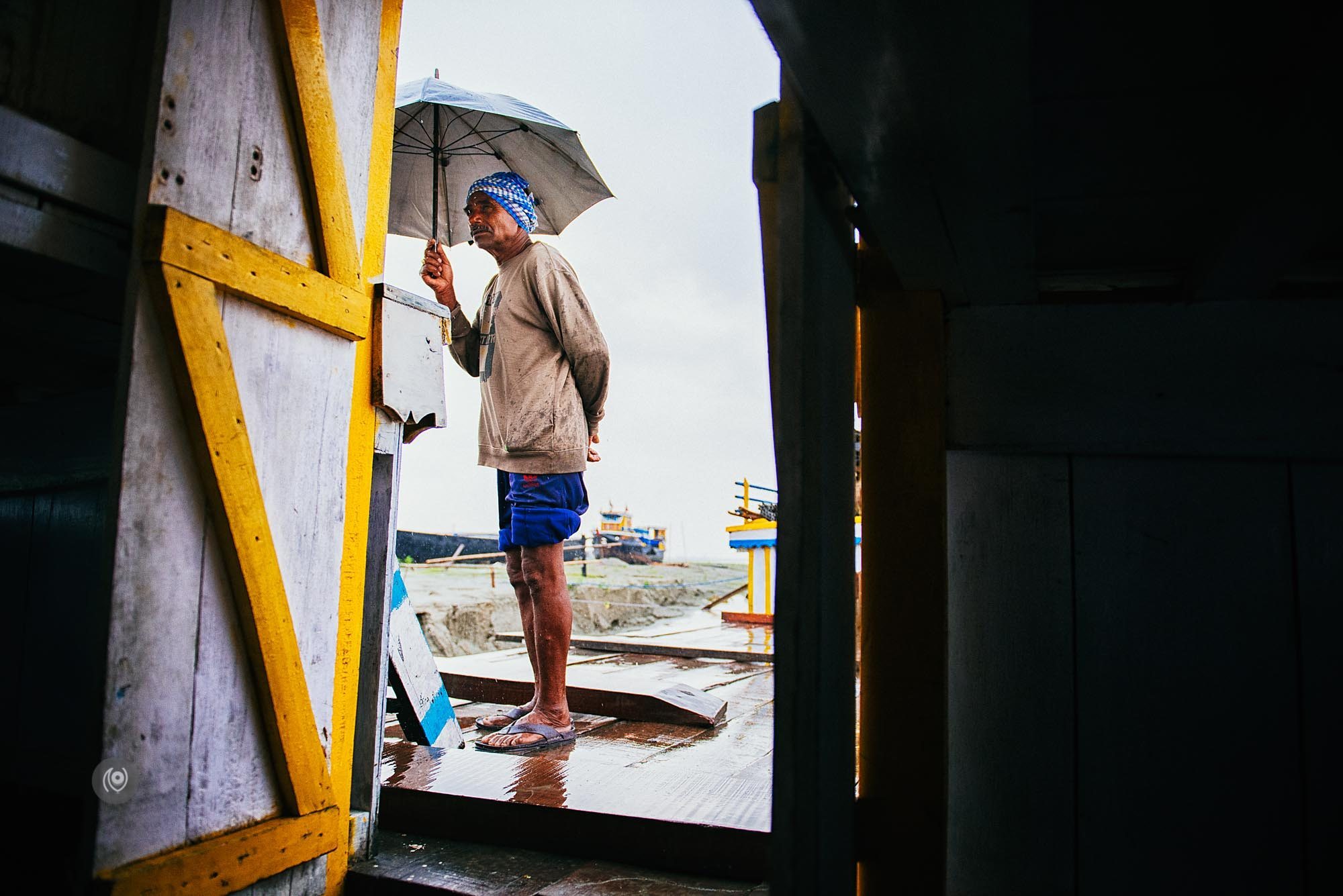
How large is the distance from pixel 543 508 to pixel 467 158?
230 centimetres

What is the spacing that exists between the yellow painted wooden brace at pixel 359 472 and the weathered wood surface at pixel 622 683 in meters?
1.62

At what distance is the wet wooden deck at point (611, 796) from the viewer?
2053mm

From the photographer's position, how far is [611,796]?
2.27 meters

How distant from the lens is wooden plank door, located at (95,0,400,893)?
1.60m

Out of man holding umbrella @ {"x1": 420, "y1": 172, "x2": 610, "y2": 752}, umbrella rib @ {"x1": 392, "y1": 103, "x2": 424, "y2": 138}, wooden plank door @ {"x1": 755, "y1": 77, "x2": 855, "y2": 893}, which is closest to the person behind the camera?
wooden plank door @ {"x1": 755, "y1": 77, "x2": 855, "y2": 893}

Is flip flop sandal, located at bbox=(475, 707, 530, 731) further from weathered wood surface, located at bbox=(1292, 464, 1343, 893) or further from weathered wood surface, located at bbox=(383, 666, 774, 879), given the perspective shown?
weathered wood surface, located at bbox=(1292, 464, 1343, 893)

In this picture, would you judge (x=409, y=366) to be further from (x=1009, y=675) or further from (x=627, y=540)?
(x=627, y=540)

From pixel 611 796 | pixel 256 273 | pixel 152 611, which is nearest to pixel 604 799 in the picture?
pixel 611 796

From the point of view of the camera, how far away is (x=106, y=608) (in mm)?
1527

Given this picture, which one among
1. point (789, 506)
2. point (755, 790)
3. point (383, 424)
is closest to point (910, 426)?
point (789, 506)

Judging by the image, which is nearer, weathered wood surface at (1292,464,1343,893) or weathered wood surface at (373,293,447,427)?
weathered wood surface at (1292,464,1343,893)

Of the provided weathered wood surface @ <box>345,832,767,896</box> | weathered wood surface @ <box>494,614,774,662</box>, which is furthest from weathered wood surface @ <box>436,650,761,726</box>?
weathered wood surface @ <box>345,832,767,896</box>

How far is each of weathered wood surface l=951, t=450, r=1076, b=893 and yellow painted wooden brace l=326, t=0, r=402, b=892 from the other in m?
1.53

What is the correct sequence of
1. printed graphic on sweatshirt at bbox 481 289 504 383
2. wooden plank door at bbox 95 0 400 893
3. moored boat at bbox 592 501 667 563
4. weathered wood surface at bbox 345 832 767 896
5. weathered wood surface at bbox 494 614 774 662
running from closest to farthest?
wooden plank door at bbox 95 0 400 893 → weathered wood surface at bbox 345 832 767 896 → printed graphic on sweatshirt at bbox 481 289 504 383 → weathered wood surface at bbox 494 614 774 662 → moored boat at bbox 592 501 667 563
